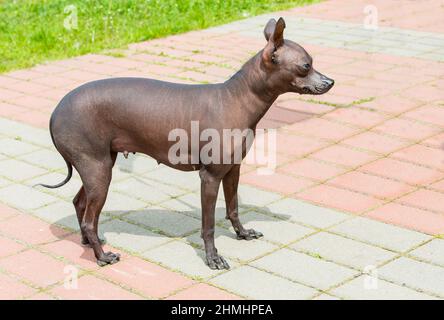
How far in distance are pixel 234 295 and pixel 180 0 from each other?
10234 millimetres

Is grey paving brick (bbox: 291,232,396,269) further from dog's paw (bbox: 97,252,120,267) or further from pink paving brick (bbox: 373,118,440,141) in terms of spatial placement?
pink paving brick (bbox: 373,118,440,141)

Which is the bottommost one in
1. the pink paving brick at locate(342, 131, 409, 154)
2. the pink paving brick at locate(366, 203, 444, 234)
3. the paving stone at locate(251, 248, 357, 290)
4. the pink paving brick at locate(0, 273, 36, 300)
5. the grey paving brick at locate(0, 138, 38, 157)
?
the pink paving brick at locate(0, 273, 36, 300)

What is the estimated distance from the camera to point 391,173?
7.42 metres

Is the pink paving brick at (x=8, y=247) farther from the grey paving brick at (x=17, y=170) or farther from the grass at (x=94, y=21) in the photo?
the grass at (x=94, y=21)

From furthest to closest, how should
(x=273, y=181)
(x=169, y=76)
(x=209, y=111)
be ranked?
(x=169, y=76) → (x=273, y=181) → (x=209, y=111)

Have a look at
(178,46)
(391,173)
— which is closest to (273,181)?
(391,173)

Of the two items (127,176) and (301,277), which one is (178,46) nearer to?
(127,176)

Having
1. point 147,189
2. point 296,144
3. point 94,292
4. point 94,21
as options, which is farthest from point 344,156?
point 94,21

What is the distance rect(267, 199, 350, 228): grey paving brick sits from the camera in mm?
6426

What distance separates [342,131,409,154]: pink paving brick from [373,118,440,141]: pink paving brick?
155 mm

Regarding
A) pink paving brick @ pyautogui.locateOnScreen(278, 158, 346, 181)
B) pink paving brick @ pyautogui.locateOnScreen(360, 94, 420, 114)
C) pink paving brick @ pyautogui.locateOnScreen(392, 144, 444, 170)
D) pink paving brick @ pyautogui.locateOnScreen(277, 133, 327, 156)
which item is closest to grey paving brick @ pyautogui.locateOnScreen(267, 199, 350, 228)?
Result: pink paving brick @ pyautogui.locateOnScreen(278, 158, 346, 181)

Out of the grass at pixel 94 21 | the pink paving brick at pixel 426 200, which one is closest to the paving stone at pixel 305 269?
the pink paving brick at pixel 426 200

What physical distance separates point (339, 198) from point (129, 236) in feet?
6.32
